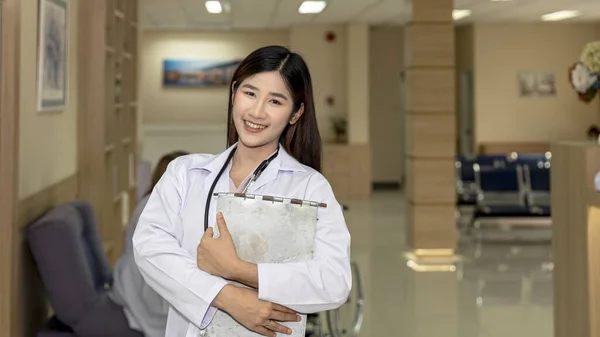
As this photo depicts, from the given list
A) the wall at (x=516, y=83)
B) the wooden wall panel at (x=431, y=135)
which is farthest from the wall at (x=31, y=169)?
the wall at (x=516, y=83)

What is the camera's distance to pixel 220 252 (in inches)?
66.6

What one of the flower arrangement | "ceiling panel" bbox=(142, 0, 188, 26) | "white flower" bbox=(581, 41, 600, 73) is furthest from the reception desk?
"ceiling panel" bbox=(142, 0, 188, 26)

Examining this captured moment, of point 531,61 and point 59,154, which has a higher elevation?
point 531,61

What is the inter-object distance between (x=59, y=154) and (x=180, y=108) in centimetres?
1172

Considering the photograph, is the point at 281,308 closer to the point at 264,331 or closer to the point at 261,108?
the point at 264,331

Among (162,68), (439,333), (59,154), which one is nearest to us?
(59,154)

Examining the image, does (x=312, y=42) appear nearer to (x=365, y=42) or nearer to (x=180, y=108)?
(x=365, y=42)

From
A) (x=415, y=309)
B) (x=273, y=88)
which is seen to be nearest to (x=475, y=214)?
(x=415, y=309)

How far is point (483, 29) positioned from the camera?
15.8m

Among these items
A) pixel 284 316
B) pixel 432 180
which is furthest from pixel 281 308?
pixel 432 180

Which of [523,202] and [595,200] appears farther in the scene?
[523,202]

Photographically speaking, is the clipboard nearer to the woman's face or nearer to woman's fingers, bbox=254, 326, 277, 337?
woman's fingers, bbox=254, 326, 277, 337

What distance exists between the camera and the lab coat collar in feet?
6.03

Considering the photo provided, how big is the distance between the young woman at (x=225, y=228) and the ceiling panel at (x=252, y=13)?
33.4 feet
